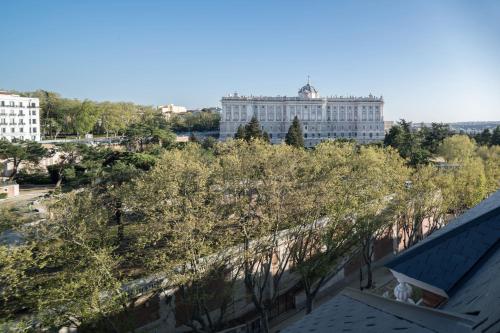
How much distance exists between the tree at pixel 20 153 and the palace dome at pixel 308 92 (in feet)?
237

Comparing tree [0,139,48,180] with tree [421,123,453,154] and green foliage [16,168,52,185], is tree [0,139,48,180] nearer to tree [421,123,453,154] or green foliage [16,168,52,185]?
green foliage [16,168,52,185]

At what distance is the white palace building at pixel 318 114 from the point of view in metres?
90.6

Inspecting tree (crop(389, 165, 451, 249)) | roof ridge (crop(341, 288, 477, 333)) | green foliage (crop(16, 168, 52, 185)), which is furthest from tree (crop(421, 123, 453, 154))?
roof ridge (crop(341, 288, 477, 333))

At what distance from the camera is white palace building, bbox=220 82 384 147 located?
297 feet

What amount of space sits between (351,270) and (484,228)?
1403 cm

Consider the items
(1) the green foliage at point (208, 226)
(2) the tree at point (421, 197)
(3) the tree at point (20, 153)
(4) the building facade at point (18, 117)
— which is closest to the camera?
(1) the green foliage at point (208, 226)

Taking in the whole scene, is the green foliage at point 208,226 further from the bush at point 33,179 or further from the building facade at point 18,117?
the building facade at point 18,117

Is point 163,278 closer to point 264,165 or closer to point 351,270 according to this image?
point 264,165

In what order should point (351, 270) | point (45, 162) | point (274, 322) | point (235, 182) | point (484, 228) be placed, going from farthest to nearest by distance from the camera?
point (45, 162) < point (351, 270) < point (274, 322) < point (235, 182) < point (484, 228)

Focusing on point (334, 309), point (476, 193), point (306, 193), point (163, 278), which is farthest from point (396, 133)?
point (334, 309)

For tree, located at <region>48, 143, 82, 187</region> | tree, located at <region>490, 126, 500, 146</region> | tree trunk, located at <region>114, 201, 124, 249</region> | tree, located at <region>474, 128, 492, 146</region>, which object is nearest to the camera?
tree trunk, located at <region>114, 201, 124, 249</region>

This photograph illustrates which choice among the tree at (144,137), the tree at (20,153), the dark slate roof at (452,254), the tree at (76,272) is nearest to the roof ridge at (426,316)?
the dark slate roof at (452,254)

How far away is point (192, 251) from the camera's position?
10.9 m

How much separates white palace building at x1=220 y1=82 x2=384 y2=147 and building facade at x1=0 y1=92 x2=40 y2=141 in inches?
1728
